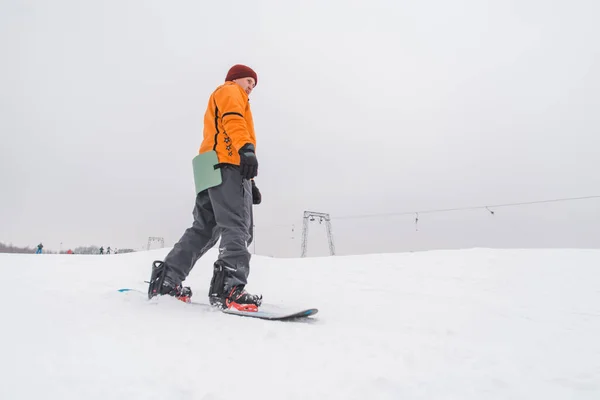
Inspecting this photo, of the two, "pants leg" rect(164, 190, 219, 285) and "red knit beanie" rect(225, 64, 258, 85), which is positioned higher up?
"red knit beanie" rect(225, 64, 258, 85)

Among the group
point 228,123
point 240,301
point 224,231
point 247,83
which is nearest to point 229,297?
point 240,301

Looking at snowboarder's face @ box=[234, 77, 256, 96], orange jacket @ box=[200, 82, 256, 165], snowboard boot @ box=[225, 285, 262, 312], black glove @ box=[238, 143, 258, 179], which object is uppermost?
snowboarder's face @ box=[234, 77, 256, 96]

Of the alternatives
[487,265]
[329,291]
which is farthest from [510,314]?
[487,265]

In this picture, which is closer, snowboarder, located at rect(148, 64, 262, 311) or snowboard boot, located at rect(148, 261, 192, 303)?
snowboarder, located at rect(148, 64, 262, 311)

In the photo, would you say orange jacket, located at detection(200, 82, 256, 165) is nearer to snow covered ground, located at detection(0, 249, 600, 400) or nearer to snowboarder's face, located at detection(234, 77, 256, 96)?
snowboarder's face, located at detection(234, 77, 256, 96)

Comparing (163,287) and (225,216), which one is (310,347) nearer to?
(225,216)

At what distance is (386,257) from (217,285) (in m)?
3.02

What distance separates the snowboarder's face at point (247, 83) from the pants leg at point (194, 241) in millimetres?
928

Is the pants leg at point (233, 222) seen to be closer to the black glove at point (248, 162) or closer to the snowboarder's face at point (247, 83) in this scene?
the black glove at point (248, 162)

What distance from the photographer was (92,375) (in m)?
0.91

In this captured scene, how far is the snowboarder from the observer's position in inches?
Result: 82.4

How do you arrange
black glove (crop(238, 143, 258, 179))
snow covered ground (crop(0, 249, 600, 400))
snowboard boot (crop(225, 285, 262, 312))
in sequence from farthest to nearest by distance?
black glove (crop(238, 143, 258, 179)) → snowboard boot (crop(225, 285, 262, 312)) → snow covered ground (crop(0, 249, 600, 400))

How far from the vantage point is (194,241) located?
2457mm

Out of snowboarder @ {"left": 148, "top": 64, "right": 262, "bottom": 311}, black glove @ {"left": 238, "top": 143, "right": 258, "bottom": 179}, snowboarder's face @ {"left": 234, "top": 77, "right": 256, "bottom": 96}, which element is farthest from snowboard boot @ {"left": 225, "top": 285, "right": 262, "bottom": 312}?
snowboarder's face @ {"left": 234, "top": 77, "right": 256, "bottom": 96}
